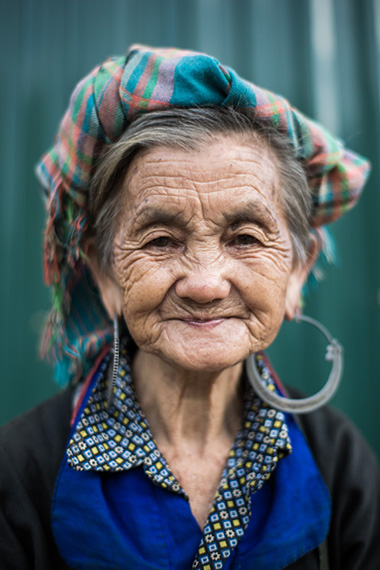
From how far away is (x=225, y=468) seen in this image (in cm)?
168

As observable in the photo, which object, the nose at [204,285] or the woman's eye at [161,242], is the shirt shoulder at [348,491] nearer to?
the nose at [204,285]

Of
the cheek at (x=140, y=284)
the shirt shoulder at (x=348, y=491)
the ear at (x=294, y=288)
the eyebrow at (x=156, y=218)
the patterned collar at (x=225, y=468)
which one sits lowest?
the shirt shoulder at (x=348, y=491)

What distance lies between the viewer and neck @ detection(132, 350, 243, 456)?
173 cm

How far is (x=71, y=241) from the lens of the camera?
5.62 ft

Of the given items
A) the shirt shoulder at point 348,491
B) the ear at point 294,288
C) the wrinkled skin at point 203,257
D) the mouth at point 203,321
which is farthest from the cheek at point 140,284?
the shirt shoulder at point 348,491

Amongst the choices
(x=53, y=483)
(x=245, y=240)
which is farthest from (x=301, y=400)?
(x=53, y=483)

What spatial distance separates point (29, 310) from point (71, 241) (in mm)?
1187

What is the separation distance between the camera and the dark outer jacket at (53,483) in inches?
60.8

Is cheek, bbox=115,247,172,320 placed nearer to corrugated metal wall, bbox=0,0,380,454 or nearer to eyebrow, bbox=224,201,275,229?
eyebrow, bbox=224,201,275,229

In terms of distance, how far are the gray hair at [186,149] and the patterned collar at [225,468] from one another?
50cm

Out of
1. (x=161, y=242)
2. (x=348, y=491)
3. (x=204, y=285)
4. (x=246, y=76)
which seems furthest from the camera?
(x=246, y=76)

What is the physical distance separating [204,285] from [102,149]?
0.59 m

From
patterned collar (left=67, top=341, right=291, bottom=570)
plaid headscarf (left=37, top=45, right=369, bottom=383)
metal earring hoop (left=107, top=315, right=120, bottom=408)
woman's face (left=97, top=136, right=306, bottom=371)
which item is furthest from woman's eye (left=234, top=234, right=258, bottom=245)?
patterned collar (left=67, top=341, right=291, bottom=570)

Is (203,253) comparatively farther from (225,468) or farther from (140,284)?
(225,468)
